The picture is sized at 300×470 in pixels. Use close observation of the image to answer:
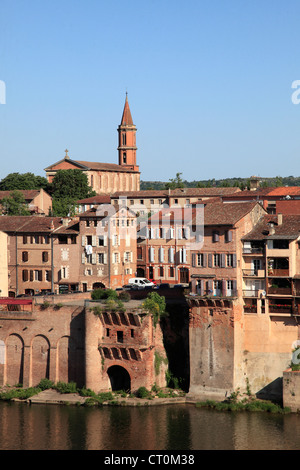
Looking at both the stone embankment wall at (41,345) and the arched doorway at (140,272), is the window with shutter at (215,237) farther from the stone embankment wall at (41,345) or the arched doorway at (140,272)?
the arched doorway at (140,272)

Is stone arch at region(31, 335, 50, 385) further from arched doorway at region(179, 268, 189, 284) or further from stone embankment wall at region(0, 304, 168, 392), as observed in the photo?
arched doorway at region(179, 268, 189, 284)

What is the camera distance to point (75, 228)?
77875mm

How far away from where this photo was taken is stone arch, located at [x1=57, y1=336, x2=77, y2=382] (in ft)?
204

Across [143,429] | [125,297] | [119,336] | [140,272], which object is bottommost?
[143,429]

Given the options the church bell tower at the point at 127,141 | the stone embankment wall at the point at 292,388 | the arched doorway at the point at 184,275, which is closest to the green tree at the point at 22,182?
the church bell tower at the point at 127,141

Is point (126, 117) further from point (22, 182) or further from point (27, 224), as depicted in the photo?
point (27, 224)

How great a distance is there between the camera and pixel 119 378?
62.6m

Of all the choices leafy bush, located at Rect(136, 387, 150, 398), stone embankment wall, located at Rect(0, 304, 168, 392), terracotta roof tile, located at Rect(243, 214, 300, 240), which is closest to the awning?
stone embankment wall, located at Rect(0, 304, 168, 392)

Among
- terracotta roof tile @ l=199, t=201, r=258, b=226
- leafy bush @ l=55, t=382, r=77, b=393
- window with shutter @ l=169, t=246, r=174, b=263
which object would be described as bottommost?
leafy bush @ l=55, t=382, r=77, b=393

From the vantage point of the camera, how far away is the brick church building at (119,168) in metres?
135

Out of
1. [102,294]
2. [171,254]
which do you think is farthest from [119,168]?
[102,294]

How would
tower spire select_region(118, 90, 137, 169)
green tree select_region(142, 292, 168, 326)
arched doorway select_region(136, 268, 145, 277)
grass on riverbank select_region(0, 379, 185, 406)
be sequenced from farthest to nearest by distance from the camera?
1. tower spire select_region(118, 90, 137, 169)
2. arched doorway select_region(136, 268, 145, 277)
3. green tree select_region(142, 292, 168, 326)
4. grass on riverbank select_region(0, 379, 185, 406)

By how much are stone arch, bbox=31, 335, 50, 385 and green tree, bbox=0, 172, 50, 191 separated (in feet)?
211

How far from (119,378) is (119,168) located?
83.6 meters
